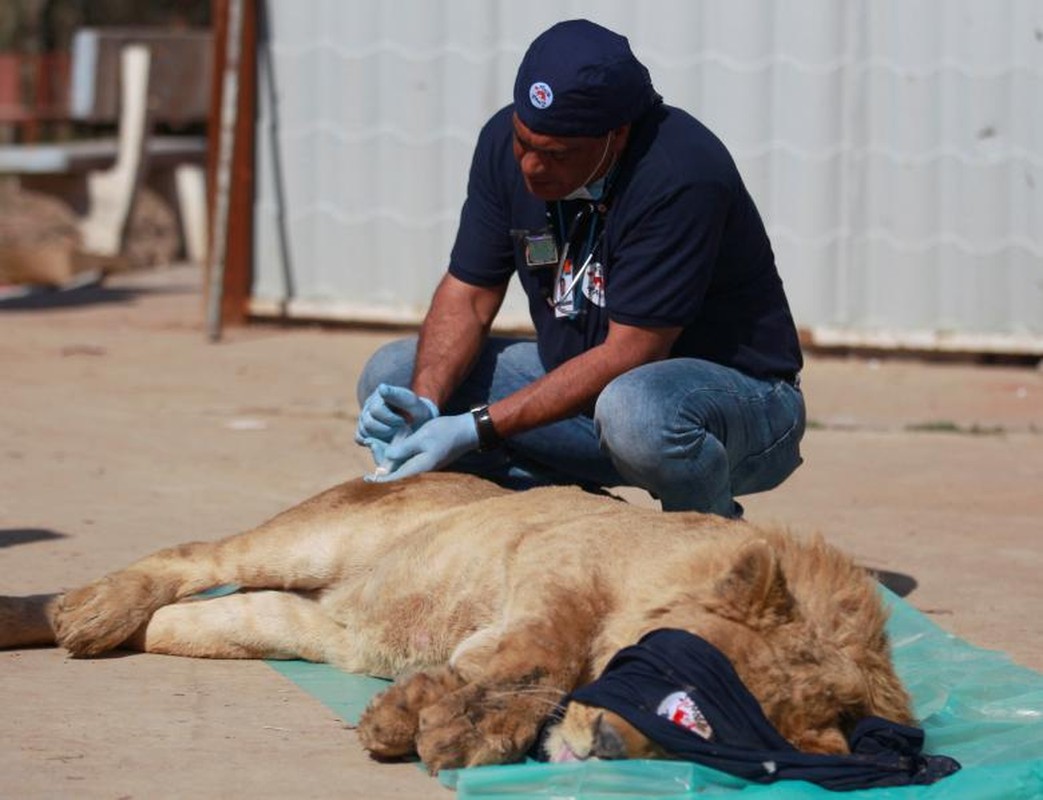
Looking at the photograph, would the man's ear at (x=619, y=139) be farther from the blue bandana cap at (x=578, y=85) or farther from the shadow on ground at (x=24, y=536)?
the shadow on ground at (x=24, y=536)

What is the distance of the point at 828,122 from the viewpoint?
8930 millimetres

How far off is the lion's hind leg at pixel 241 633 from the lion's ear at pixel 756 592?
1.16 m

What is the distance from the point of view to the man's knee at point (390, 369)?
5.12 meters

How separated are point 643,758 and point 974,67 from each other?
619 centimetres

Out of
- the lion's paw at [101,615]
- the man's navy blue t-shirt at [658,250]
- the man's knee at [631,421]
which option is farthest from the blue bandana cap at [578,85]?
the lion's paw at [101,615]

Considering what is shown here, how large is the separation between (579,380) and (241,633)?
41.2 inches

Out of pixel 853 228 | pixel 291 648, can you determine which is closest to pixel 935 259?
pixel 853 228

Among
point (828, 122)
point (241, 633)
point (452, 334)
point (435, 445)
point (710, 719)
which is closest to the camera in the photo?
point (710, 719)

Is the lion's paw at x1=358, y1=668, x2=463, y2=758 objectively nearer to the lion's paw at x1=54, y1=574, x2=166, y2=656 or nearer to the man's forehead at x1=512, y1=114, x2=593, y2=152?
the lion's paw at x1=54, y1=574, x2=166, y2=656

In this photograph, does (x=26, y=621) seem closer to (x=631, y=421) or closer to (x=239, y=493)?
(x=631, y=421)

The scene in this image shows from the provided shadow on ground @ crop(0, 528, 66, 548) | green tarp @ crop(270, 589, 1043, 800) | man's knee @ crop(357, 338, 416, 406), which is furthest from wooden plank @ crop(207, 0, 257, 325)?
green tarp @ crop(270, 589, 1043, 800)

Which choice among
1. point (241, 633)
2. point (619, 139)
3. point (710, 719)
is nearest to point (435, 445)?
point (241, 633)

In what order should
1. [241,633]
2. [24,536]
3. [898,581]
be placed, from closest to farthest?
1. [241,633]
2. [898,581]
3. [24,536]

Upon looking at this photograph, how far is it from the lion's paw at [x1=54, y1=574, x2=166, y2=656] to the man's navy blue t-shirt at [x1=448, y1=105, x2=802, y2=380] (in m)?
1.33
